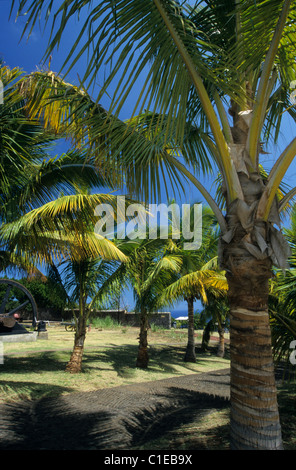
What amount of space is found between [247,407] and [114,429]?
3170mm

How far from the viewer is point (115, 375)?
1002cm

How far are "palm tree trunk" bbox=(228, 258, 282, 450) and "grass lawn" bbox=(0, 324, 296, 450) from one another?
59.3 inches

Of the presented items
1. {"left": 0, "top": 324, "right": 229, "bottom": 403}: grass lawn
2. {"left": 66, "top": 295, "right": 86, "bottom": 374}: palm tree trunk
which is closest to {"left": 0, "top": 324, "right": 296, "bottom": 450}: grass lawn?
{"left": 0, "top": 324, "right": 229, "bottom": 403}: grass lawn

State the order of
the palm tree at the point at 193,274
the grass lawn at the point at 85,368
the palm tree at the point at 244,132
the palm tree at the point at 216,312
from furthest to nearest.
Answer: the palm tree at the point at 216,312 < the palm tree at the point at 193,274 < the grass lawn at the point at 85,368 < the palm tree at the point at 244,132

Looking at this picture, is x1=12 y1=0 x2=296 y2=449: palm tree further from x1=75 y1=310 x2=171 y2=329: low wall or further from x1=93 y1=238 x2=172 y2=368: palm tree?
x1=75 y1=310 x2=171 y2=329: low wall

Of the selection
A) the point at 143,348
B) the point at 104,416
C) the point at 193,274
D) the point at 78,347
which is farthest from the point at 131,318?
the point at 104,416

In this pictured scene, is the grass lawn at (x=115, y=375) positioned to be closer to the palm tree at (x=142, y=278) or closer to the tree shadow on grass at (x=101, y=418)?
the tree shadow on grass at (x=101, y=418)

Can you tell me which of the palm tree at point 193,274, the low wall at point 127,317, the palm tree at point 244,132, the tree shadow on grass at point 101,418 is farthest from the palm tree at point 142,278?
the low wall at point 127,317

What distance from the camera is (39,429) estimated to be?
517 centimetres

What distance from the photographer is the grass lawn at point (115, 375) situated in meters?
4.87

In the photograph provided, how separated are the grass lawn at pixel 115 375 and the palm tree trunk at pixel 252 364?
151 cm

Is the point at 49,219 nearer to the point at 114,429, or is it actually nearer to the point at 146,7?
the point at 114,429

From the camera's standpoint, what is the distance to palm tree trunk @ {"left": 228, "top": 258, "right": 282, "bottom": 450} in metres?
3.02
